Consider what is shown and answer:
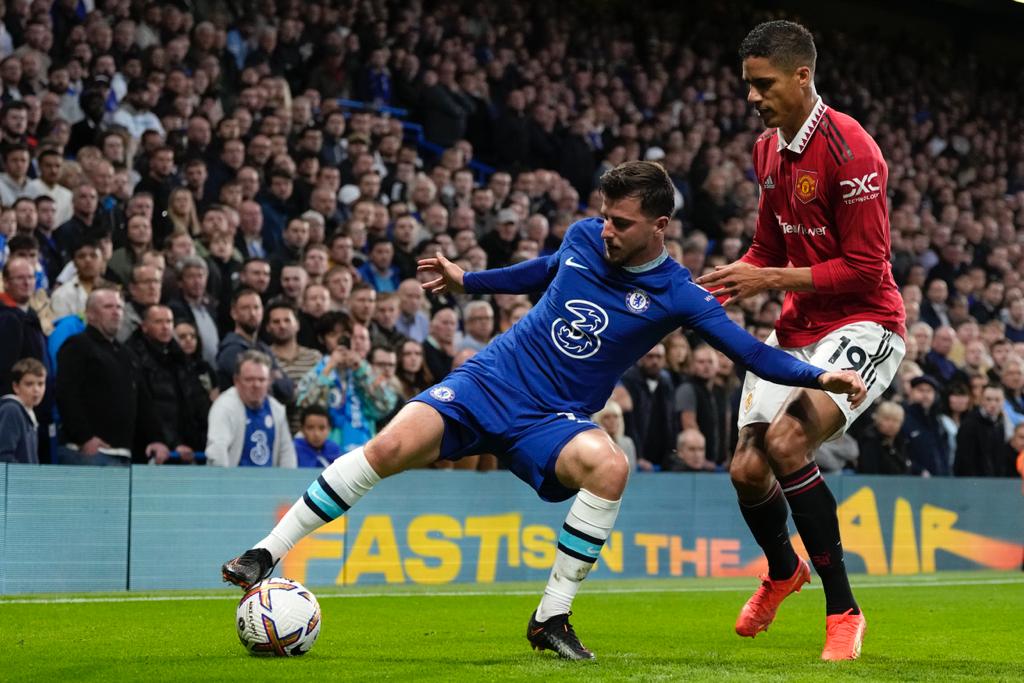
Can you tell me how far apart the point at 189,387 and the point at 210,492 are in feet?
2.87

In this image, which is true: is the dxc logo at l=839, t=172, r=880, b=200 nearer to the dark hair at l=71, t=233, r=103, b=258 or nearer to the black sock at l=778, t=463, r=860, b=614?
the black sock at l=778, t=463, r=860, b=614

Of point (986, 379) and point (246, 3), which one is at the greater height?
point (246, 3)

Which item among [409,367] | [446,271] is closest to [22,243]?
[409,367]

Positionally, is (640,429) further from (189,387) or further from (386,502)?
(189,387)

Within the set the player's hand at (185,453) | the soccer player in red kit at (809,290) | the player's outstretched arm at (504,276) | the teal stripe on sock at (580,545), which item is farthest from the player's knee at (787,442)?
the player's hand at (185,453)

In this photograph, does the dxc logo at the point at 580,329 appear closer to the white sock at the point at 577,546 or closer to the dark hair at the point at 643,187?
the dark hair at the point at 643,187

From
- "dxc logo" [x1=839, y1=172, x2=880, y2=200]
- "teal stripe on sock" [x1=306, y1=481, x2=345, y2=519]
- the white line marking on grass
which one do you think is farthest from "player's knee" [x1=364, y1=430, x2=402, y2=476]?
the white line marking on grass

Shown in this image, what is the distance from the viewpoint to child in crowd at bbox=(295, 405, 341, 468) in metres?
11.0

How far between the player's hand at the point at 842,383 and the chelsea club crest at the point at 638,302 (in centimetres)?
84

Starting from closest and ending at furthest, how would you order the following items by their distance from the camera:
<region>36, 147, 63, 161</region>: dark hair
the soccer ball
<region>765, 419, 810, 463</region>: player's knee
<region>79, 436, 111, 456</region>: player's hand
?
the soccer ball
<region>765, 419, 810, 463</region>: player's knee
<region>79, 436, 111, 456</region>: player's hand
<region>36, 147, 63, 161</region>: dark hair

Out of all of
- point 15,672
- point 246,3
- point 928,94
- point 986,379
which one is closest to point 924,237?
point 986,379

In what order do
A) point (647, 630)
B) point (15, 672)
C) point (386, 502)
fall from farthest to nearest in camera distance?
point (386, 502) < point (647, 630) < point (15, 672)

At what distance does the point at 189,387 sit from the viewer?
35.1ft

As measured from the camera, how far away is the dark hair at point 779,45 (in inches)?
241
